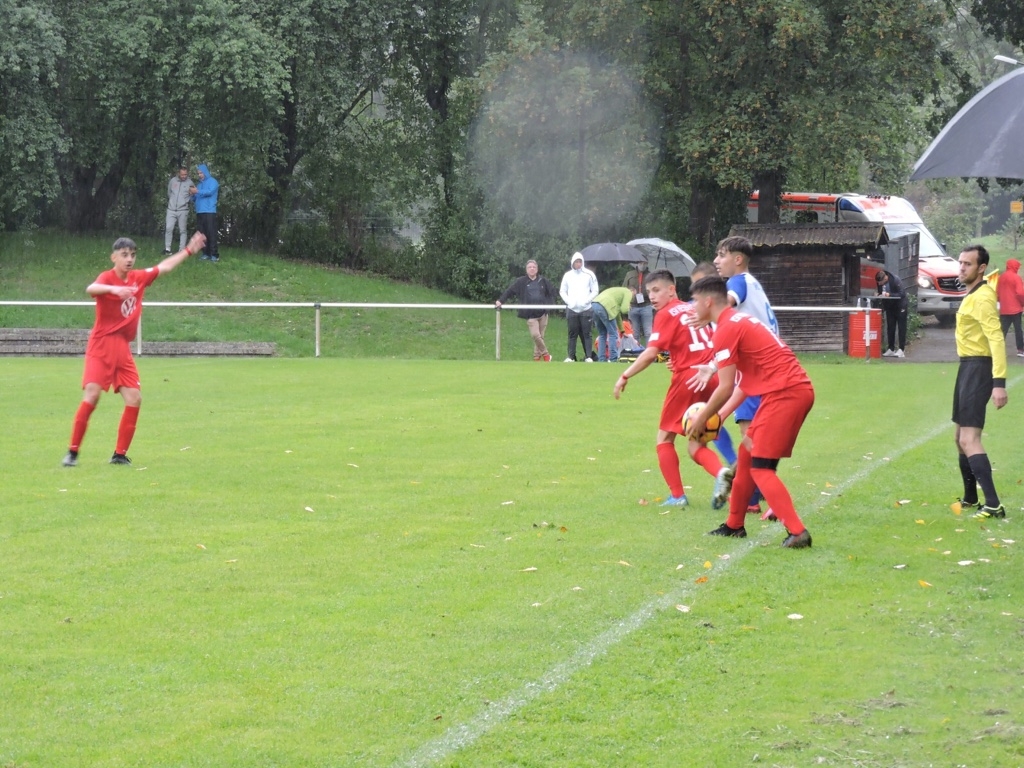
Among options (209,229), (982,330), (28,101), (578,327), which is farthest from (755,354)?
(28,101)

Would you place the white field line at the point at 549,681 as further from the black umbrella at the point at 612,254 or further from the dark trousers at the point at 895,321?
the black umbrella at the point at 612,254

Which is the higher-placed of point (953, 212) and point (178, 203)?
point (953, 212)

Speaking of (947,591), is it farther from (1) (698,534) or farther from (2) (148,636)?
(2) (148,636)

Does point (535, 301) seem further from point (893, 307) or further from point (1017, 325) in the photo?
point (1017, 325)

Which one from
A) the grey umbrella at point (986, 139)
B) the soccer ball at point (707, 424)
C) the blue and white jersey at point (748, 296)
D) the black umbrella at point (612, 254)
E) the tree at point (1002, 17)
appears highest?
the tree at point (1002, 17)

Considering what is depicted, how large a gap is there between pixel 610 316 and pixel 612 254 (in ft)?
14.2

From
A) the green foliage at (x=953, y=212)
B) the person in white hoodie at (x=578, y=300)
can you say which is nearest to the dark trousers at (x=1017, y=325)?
the person in white hoodie at (x=578, y=300)

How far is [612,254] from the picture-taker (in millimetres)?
28953

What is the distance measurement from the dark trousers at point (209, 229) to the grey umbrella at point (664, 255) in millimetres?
10069

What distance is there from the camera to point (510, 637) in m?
6.28

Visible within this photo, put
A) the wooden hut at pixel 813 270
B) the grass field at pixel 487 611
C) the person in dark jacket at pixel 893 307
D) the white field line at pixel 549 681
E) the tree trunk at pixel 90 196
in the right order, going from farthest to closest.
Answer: the tree trunk at pixel 90 196
the wooden hut at pixel 813 270
the person in dark jacket at pixel 893 307
the grass field at pixel 487 611
the white field line at pixel 549 681

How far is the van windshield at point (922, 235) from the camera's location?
36.1m

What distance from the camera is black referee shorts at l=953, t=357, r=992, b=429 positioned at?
31.1ft

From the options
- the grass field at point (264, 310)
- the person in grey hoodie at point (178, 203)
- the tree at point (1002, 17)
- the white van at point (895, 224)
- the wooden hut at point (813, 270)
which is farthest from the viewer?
the white van at point (895, 224)
